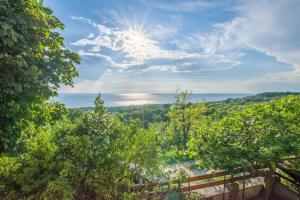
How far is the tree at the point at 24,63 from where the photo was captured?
3781 millimetres

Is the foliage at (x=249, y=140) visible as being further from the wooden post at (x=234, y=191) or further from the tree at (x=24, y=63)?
the tree at (x=24, y=63)

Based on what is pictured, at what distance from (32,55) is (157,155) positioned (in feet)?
10.2

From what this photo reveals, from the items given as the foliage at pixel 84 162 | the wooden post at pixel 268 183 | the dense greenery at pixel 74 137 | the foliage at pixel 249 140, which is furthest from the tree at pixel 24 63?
the wooden post at pixel 268 183

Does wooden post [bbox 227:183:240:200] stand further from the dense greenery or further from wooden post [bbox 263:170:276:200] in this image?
wooden post [bbox 263:170:276:200]

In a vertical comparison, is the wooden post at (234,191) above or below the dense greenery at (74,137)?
below

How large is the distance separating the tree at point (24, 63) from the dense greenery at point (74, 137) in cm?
2

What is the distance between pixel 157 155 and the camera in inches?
137

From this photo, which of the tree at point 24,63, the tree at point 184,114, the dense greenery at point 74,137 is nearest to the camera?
the dense greenery at point 74,137

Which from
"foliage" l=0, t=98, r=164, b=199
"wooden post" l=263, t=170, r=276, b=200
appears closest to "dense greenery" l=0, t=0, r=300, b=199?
"foliage" l=0, t=98, r=164, b=199

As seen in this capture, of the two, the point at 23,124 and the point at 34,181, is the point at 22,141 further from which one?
the point at 34,181

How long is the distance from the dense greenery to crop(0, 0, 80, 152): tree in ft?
0.06

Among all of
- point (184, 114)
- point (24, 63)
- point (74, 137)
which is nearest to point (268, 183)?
point (74, 137)

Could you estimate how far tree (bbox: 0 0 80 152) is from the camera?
3.78 m

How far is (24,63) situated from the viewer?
3.66m
